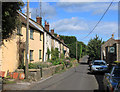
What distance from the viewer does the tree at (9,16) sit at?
648cm

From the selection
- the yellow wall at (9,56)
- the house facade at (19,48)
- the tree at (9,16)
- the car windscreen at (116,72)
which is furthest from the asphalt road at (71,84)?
the tree at (9,16)

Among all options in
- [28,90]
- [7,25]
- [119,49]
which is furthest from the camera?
[119,49]

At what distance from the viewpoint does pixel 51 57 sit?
89.4 ft

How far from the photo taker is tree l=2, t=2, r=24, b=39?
6479 millimetres

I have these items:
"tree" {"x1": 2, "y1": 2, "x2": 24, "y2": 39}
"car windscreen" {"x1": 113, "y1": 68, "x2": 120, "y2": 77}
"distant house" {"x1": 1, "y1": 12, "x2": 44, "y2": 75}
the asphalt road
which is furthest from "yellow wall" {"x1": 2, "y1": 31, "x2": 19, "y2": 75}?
"car windscreen" {"x1": 113, "y1": 68, "x2": 120, "y2": 77}

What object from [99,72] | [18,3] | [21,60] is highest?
[18,3]

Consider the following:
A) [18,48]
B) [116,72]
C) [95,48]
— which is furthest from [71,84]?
[95,48]

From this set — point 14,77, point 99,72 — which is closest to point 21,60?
point 14,77

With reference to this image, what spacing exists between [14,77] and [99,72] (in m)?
9.60

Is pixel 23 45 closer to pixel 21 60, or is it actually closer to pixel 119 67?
pixel 21 60

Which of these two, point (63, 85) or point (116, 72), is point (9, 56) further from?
point (116, 72)

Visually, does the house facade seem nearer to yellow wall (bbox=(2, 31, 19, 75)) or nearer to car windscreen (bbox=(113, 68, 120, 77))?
yellow wall (bbox=(2, 31, 19, 75))

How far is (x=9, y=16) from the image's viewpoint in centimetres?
668

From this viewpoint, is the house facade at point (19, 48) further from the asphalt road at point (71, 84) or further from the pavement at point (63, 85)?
the asphalt road at point (71, 84)
